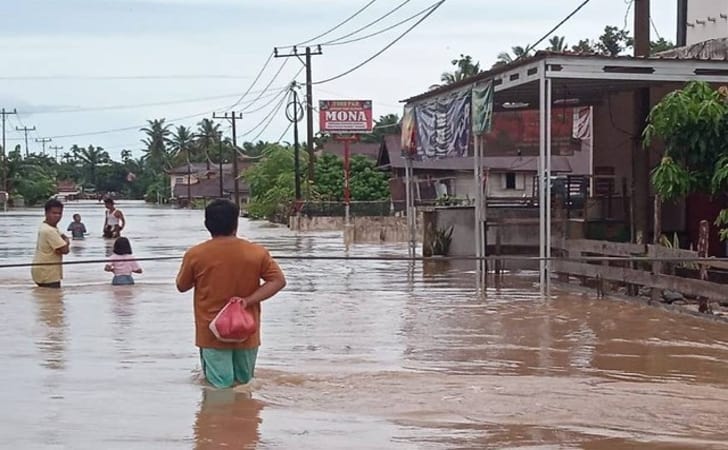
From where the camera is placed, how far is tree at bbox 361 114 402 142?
9225 centimetres

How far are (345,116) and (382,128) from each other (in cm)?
4275

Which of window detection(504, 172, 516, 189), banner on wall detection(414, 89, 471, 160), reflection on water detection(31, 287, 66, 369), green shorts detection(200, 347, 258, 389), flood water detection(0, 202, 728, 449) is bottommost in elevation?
flood water detection(0, 202, 728, 449)

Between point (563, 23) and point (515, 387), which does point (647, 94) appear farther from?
point (515, 387)

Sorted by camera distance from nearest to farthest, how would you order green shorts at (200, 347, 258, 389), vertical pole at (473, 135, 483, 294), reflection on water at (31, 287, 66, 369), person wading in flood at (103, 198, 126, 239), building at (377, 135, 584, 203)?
green shorts at (200, 347, 258, 389)
reflection on water at (31, 287, 66, 369)
vertical pole at (473, 135, 483, 294)
person wading in flood at (103, 198, 126, 239)
building at (377, 135, 584, 203)

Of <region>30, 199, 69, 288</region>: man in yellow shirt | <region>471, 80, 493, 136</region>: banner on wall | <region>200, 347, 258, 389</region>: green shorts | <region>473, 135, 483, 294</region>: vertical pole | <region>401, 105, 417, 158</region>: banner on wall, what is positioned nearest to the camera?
<region>200, 347, 258, 389</region>: green shorts

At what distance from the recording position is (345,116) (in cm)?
5031

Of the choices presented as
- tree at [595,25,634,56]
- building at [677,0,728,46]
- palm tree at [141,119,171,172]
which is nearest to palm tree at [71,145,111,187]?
palm tree at [141,119,171,172]

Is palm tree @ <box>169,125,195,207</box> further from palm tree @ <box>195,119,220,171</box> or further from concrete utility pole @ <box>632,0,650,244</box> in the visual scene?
concrete utility pole @ <box>632,0,650,244</box>

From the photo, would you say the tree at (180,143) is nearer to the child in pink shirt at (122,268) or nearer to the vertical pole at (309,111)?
the vertical pole at (309,111)

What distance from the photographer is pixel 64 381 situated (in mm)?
9500

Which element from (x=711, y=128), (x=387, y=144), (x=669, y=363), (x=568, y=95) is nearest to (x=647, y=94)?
(x=568, y=95)

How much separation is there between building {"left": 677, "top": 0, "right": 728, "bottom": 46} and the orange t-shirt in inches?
685

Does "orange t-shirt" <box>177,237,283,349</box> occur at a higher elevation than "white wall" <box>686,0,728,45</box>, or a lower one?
lower

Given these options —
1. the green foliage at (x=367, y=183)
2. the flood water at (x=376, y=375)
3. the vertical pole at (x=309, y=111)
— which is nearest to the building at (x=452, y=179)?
the green foliage at (x=367, y=183)
